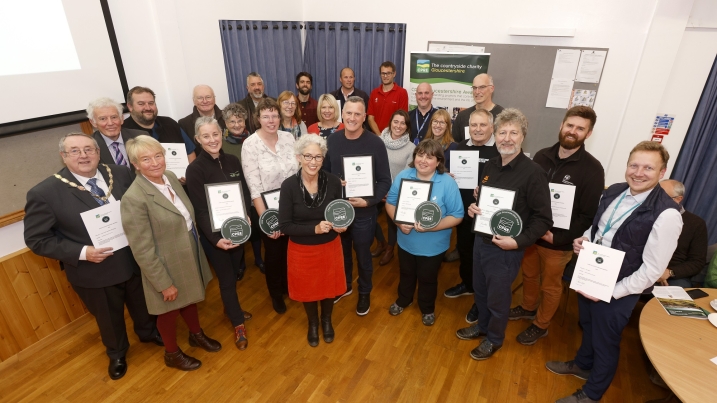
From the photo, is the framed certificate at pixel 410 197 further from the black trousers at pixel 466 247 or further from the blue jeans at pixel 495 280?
the black trousers at pixel 466 247

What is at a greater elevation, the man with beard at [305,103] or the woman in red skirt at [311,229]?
the man with beard at [305,103]

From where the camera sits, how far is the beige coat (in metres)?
2.23

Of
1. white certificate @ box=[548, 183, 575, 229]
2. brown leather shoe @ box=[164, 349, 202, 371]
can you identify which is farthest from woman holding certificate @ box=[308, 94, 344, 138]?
brown leather shoe @ box=[164, 349, 202, 371]

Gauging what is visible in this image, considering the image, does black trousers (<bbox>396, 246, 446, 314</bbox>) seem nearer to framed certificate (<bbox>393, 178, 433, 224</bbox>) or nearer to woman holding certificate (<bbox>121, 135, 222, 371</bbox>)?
framed certificate (<bbox>393, 178, 433, 224</bbox>)

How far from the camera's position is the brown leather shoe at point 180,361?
283 cm

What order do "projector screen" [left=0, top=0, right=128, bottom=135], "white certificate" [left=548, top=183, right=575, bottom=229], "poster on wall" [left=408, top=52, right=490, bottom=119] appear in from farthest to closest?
1. "poster on wall" [left=408, top=52, right=490, bottom=119]
2. "projector screen" [left=0, top=0, right=128, bottom=135]
3. "white certificate" [left=548, top=183, right=575, bottom=229]

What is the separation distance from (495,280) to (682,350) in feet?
3.47

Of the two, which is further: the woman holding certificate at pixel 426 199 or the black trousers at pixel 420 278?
the black trousers at pixel 420 278

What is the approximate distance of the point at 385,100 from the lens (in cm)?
524

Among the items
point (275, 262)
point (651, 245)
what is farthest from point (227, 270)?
point (651, 245)

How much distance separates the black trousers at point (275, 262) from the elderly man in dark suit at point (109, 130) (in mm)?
1408

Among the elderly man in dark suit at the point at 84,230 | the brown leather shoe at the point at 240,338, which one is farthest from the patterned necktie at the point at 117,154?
the brown leather shoe at the point at 240,338

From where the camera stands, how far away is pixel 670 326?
209 cm

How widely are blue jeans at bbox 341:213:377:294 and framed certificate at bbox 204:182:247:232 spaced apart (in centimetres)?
100
